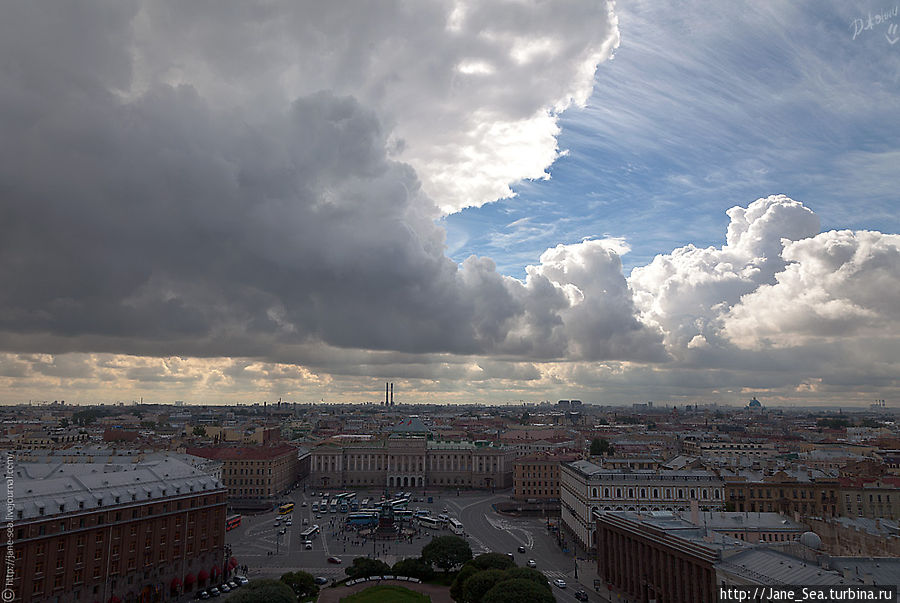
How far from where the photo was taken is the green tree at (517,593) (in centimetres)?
6756

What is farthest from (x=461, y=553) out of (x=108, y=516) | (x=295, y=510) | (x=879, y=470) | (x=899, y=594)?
(x=879, y=470)

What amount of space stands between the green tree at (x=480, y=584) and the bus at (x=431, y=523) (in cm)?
6472

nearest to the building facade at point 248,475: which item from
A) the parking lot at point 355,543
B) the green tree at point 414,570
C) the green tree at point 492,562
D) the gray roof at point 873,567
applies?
the parking lot at point 355,543

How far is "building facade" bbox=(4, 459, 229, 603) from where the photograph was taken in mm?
74438

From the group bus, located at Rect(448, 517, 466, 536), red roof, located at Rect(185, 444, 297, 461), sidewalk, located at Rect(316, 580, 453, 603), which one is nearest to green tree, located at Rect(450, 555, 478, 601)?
sidewalk, located at Rect(316, 580, 453, 603)

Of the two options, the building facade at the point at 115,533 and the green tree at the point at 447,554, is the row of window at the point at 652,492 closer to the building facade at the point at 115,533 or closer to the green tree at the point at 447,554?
the green tree at the point at 447,554

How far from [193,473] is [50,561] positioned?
32510 mm

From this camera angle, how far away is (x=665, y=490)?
373 ft

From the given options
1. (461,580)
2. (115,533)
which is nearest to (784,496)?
(461,580)

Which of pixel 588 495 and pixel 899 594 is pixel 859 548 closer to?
pixel 899 594

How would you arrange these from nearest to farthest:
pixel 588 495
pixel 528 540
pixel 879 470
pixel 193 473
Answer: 1. pixel 193 473
2. pixel 588 495
3. pixel 528 540
4. pixel 879 470

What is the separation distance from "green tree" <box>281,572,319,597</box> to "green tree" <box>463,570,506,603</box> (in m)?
22.6

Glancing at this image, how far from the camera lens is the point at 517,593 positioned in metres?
68.0

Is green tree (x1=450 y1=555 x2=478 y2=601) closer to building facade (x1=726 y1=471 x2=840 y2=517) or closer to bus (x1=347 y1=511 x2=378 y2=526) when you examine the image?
bus (x1=347 y1=511 x2=378 y2=526)
